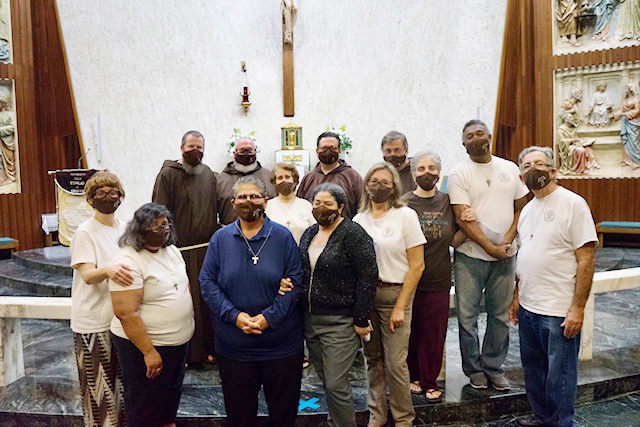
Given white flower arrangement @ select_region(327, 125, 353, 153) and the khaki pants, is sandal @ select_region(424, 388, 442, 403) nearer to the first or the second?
the khaki pants

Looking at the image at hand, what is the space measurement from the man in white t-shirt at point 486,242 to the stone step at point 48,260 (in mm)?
4351

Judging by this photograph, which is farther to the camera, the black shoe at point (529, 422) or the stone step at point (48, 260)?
the stone step at point (48, 260)

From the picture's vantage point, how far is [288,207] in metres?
2.99

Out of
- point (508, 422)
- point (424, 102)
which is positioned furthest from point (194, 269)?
point (424, 102)

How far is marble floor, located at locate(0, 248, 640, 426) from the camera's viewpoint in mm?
2799

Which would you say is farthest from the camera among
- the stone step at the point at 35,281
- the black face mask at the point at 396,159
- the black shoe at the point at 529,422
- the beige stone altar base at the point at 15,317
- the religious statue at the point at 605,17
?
the religious statue at the point at 605,17

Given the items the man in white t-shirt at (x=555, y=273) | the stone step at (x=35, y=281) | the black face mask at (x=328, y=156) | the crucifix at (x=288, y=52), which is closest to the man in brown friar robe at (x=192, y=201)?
the black face mask at (x=328, y=156)

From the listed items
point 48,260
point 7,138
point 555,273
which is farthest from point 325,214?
point 7,138

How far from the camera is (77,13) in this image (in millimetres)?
7250

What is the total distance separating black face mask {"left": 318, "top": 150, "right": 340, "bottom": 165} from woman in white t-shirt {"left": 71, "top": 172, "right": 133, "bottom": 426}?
1.34 metres

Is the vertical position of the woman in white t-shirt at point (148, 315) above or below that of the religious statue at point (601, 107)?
below

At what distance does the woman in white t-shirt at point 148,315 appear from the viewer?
2139 mm

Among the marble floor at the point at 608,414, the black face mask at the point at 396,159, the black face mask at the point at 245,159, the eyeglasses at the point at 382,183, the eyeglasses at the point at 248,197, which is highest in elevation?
the black face mask at the point at 245,159

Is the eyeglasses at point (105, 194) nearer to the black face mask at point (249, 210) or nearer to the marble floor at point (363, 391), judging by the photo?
the black face mask at point (249, 210)
